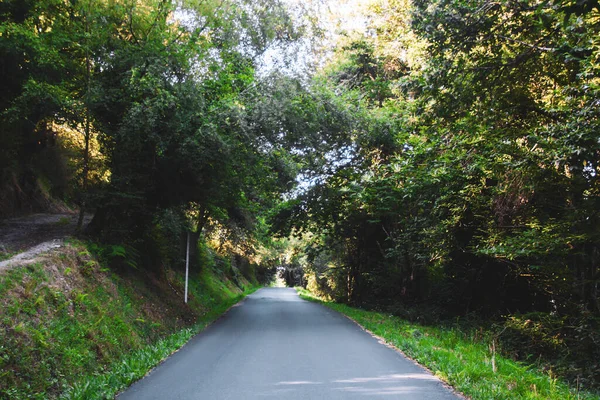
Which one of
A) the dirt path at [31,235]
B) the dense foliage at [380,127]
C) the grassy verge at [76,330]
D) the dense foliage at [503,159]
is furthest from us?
the dirt path at [31,235]

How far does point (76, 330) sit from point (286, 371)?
3.52m

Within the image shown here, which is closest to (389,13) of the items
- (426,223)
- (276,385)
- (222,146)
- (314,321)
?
(426,223)

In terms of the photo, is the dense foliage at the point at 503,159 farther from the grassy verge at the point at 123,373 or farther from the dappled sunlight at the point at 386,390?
the grassy verge at the point at 123,373

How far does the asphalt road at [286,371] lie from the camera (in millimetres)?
6020

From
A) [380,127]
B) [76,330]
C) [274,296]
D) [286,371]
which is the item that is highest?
A: [380,127]

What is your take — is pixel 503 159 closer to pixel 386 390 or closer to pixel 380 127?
pixel 386 390

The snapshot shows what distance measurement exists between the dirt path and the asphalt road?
3.56 metres

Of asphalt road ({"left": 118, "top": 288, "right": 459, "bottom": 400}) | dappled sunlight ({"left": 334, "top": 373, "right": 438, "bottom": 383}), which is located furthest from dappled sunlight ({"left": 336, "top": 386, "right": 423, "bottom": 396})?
dappled sunlight ({"left": 334, "top": 373, "right": 438, "bottom": 383})

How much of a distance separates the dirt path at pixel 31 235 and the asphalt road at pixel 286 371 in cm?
356

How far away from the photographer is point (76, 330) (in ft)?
23.5

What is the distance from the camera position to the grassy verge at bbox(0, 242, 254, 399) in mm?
5637

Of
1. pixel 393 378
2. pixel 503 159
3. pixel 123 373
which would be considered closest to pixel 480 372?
pixel 393 378

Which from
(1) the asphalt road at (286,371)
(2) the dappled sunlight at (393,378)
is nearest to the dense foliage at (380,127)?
(2) the dappled sunlight at (393,378)

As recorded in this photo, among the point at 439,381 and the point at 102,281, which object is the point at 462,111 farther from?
the point at 102,281
